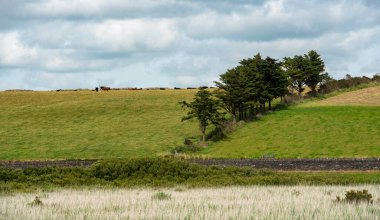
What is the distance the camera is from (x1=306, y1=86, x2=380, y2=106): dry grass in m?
108

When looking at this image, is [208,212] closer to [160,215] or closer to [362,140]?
[160,215]

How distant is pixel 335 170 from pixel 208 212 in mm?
33314

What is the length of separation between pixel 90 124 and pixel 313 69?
49844 millimetres

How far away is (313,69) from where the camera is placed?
12862cm

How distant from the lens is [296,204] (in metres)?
22.7

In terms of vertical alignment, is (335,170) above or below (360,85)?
below

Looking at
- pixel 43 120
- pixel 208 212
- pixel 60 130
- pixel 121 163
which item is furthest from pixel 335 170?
pixel 43 120

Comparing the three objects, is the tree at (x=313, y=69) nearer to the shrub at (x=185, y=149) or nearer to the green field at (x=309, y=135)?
the green field at (x=309, y=135)

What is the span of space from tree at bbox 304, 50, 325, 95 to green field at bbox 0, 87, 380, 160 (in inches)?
513

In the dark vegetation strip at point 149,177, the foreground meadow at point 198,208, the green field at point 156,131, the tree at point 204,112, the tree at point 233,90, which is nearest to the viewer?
the foreground meadow at point 198,208

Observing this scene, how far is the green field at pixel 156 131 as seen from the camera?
3152 inches

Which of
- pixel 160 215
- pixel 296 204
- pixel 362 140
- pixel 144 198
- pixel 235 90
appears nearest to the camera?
pixel 160 215

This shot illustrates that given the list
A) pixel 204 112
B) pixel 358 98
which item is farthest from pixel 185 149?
pixel 358 98

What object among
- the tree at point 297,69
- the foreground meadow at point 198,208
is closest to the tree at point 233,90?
the tree at point 297,69
